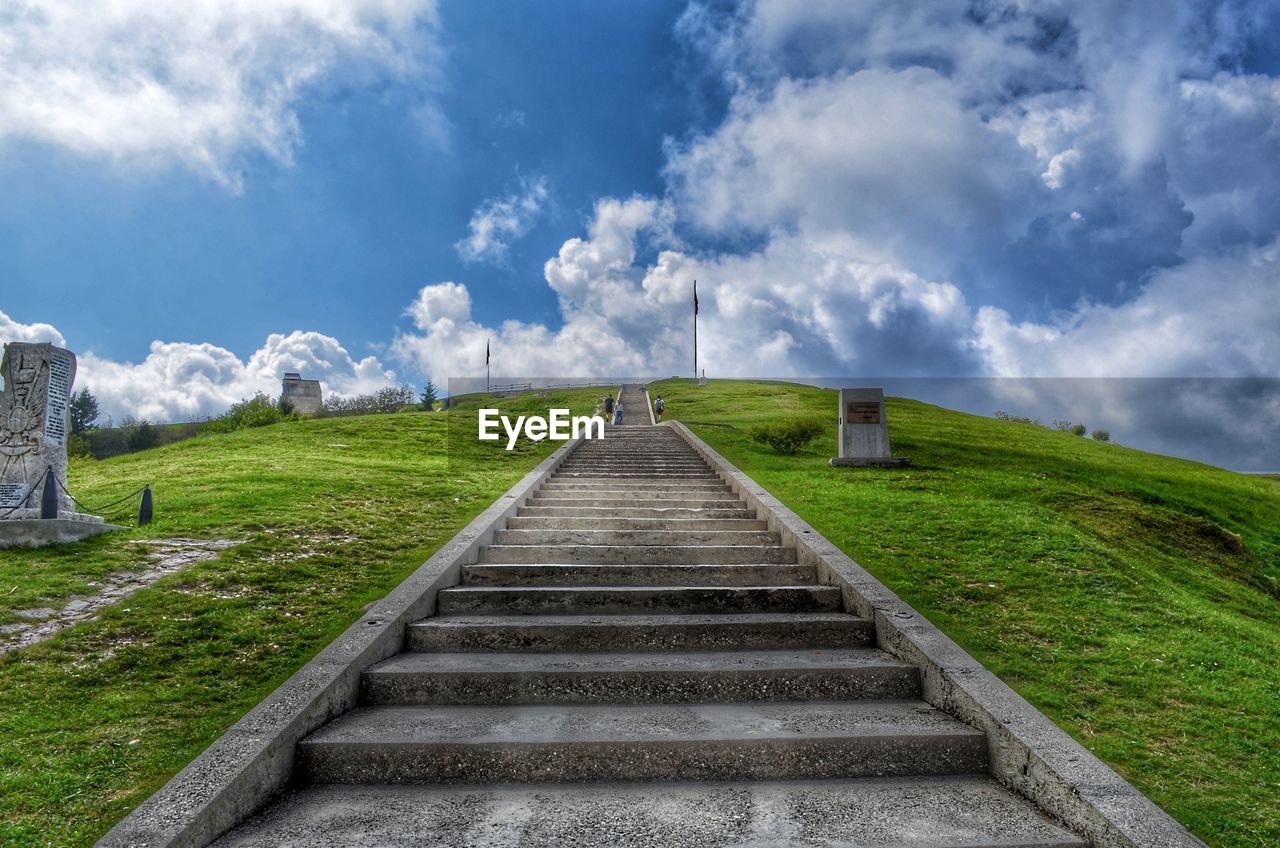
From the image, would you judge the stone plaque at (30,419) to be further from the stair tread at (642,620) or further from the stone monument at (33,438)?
the stair tread at (642,620)

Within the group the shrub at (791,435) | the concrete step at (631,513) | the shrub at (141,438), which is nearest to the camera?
the concrete step at (631,513)

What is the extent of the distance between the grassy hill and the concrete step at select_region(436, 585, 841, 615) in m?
0.90

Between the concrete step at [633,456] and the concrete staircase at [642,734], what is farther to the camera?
the concrete step at [633,456]

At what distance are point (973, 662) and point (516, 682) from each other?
3123 mm

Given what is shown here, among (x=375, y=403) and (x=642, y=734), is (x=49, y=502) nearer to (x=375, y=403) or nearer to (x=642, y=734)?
(x=642, y=734)

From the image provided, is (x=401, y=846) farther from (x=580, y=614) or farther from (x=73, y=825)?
(x=580, y=614)

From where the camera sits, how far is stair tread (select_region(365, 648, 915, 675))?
187 inches

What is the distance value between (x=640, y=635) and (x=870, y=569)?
2.81 meters

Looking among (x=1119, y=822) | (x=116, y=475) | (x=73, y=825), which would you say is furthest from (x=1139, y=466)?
(x=116, y=475)

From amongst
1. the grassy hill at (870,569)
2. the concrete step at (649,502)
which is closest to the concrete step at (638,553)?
the grassy hill at (870,569)

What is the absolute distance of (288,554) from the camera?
7.80m

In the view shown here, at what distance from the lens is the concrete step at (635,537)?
8133 millimetres

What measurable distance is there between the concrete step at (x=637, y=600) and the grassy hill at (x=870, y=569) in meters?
0.90

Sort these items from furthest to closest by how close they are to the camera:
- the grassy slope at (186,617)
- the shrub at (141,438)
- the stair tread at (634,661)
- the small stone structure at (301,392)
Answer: the shrub at (141,438) → the small stone structure at (301,392) → the stair tread at (634,661) → the grassy slope at (186,617)
